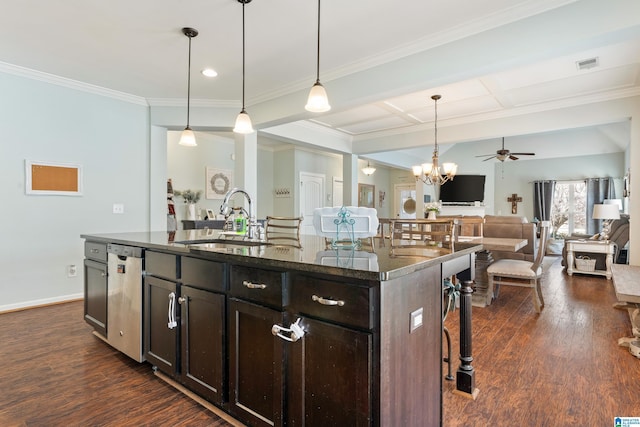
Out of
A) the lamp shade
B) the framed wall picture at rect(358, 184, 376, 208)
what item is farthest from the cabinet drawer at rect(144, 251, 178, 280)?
the framed wall picture at rect(358, 184, 376, 208)

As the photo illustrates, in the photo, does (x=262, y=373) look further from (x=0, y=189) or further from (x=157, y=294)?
(x=0, y=189)

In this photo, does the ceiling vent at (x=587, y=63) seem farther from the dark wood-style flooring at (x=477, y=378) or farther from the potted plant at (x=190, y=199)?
the potted plant at (x=190, y=199)

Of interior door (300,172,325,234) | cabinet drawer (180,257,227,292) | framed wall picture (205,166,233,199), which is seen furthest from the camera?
interior door (300,172,325,234)

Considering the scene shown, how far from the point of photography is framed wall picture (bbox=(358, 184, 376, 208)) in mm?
9758

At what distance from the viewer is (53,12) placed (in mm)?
2629

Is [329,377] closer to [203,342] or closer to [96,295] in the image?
[203,342]

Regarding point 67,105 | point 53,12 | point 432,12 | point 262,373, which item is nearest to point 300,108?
point 432,12

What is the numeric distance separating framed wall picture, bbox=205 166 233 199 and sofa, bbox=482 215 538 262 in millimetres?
4947

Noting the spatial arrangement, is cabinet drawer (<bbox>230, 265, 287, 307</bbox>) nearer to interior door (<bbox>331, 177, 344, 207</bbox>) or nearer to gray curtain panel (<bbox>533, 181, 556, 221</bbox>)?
interior door (<bbox>331, 177, 344, 207</bbox>)

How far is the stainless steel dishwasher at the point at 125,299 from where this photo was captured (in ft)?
7.33

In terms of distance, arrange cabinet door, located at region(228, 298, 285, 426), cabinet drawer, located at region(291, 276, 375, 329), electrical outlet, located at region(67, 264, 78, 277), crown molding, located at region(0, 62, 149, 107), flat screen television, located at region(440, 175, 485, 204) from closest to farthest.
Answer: cabinet drawer, located at region(291, 276, 375, 329) → cabinet door, located at region(228, 298, 285, 426) → crown molding, located at region(0, 62, 149, 107) → electrical outlet, located at region(67, 264, 78, 277) → flat screen television, located at region(440, 175, 485, 204)

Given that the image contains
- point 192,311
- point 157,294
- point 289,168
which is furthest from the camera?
point 289,168

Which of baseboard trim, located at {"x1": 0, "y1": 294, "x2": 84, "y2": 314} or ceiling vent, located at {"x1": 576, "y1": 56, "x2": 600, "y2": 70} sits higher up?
ceiling vent, located at {"x1": 576, "y1": 56, "x2": 600, "y2": 70}

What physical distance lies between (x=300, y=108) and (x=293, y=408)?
3392 millimetres
